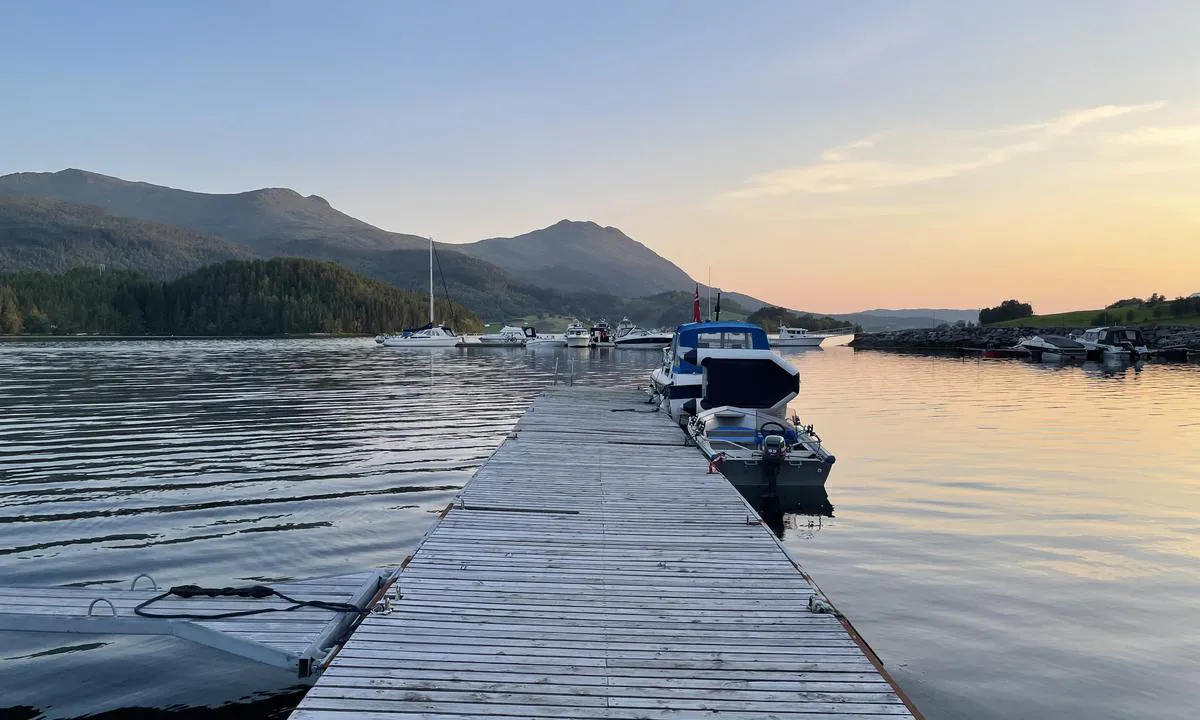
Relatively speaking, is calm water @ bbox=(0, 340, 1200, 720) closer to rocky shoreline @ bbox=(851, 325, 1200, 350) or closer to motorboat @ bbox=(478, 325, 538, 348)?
rocky shoreline @ bbox=(851, 325, 1200, 350)

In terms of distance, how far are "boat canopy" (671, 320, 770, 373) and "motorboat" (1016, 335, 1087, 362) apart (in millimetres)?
57739

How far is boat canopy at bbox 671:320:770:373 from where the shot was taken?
1099 inches

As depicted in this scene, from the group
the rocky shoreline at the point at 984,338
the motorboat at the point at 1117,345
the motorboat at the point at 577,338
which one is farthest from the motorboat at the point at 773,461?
the motorboat at the point at 577,338

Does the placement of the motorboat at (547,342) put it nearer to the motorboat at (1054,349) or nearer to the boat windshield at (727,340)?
the motorboat at (1054,349)

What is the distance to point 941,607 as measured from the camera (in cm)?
1082

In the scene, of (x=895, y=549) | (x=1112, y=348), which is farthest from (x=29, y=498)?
(x=1112, y=348)

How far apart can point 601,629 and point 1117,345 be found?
3233 inches

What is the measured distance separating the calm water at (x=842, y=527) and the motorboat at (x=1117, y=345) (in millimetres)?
42630

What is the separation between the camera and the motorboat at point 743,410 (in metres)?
16.9

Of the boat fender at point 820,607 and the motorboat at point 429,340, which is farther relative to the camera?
the motorboat at point 429,340

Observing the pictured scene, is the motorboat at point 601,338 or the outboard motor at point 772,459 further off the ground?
the motorboat at point 601,338

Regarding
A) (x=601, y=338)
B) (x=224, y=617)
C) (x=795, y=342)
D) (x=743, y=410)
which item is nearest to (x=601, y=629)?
(x=224, y=617)

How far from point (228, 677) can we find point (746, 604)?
5624 mm

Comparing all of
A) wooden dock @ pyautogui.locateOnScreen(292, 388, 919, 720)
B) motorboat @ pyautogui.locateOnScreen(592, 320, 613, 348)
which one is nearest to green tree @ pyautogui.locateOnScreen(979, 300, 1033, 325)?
motorboat @ pyautogui.locateOnScreen(592, 320, 613, 348)
